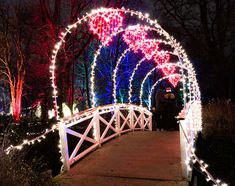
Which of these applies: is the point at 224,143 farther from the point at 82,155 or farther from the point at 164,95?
the point at 82,155

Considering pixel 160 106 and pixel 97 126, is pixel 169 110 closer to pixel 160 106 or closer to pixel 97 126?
pixel 160 106

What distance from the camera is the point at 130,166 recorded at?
7785 millimetres

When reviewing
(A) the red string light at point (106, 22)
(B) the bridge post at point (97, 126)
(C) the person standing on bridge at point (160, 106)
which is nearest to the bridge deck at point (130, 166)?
(B) the bridge post at point (97, 126)

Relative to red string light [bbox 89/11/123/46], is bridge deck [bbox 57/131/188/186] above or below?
below

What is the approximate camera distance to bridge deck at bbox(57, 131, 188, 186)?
6863mm

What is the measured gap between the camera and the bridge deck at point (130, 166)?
6863 millimetres

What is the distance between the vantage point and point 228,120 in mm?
14117

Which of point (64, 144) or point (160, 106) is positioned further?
point (160, 106)

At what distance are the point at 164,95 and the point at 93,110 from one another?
5.86 meters

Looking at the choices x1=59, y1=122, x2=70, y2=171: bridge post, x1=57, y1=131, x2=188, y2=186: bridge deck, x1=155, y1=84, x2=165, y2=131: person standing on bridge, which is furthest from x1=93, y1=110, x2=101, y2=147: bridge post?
x1=155, y1=84, x2=165, y2=131: person standing on bridge

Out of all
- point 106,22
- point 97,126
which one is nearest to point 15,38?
point 106,22

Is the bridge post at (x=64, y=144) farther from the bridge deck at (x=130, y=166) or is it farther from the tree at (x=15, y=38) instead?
the tree at (x=15, y=38)

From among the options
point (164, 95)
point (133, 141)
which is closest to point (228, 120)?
point (164, 95)

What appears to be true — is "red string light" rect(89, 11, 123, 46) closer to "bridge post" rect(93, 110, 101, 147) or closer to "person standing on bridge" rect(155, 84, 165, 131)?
"person standing on bridge" rect(155, 84, 165, 131)
